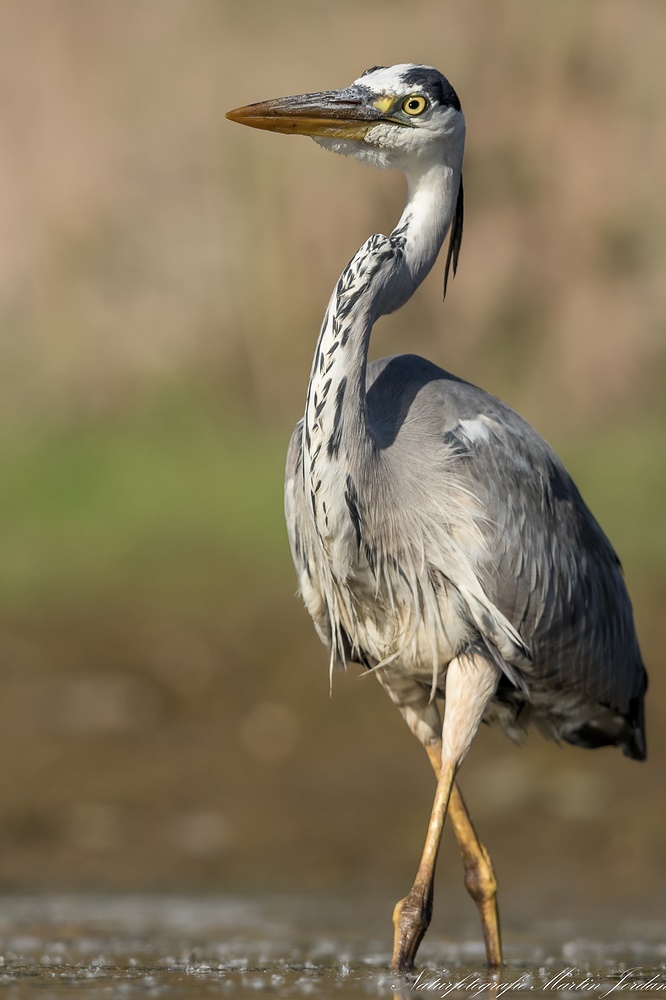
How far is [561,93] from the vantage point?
19.6 meters

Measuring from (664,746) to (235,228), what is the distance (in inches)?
461

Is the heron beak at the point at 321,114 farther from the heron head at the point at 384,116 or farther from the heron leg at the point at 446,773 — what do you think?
the heron leg at the point at 446,773

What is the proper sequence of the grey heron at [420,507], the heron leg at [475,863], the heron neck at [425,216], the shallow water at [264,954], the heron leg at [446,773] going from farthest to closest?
1. the heron leg at [475,863]
2. the heron neck at [425,216]
3. the heron leg at [446,773]
4. the grey heron at [420,507]
5. the shallow water at [264,954]

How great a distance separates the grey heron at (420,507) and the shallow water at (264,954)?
1.10 ft

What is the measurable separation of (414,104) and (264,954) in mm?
2807

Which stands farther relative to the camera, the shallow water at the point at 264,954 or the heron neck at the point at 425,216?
the heron neck at the point at 425,216

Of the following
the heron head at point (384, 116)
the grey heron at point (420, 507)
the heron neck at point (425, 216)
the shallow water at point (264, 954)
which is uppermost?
the heron head at point (384, 116)

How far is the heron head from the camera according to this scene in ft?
18.1

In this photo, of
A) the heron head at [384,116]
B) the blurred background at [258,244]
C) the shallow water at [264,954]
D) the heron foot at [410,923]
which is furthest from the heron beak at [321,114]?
the blurred background at [258,244]

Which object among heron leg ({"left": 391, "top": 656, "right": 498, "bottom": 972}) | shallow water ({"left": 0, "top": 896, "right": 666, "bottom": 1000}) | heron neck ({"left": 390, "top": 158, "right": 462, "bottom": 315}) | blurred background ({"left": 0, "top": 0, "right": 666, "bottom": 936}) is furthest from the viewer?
blurred background ({"left": 0, "top": 0, "right": 666, "bottom": 936})

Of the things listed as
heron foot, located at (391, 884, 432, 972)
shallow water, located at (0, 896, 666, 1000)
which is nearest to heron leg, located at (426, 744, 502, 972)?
shallow water, located at (0, 896, 666, 1000)

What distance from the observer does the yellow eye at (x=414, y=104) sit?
18.3ft

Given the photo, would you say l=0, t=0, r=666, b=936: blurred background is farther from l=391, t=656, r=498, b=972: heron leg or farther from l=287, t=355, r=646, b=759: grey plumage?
l=391, t=656, r=498, b=972: heron leg

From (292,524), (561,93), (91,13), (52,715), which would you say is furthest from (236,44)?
(292,524)
